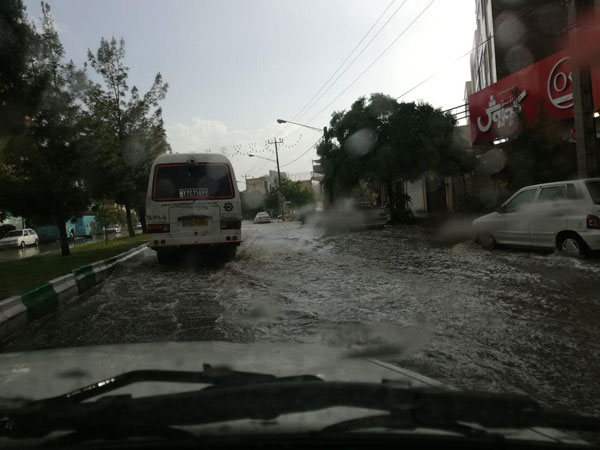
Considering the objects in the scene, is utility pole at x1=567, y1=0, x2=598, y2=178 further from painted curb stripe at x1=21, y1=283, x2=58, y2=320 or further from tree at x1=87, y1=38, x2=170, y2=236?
tree at x1=87, y1=38, x2=170, y2=236

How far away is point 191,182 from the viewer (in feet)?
35.9

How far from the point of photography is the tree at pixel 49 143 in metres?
11.5

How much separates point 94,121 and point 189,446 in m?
14.5

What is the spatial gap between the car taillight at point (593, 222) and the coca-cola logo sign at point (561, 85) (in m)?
8.39

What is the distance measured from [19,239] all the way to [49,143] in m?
22.5

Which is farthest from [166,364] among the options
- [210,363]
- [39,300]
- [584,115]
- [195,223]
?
[584,115]

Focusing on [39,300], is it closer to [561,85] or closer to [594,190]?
→ [594,190]

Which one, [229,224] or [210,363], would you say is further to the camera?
[229,224]

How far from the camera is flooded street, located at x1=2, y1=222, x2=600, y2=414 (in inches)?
136

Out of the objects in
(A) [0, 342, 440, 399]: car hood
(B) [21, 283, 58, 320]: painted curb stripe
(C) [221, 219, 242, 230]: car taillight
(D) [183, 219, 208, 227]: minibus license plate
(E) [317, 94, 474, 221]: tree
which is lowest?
(B) [21, 283, 58, 320]: painted curb stripe

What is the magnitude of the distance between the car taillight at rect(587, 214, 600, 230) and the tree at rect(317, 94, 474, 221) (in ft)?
44.7

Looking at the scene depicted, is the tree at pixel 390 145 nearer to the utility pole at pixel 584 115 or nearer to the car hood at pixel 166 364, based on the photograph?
the utility pole at pixel 584 115

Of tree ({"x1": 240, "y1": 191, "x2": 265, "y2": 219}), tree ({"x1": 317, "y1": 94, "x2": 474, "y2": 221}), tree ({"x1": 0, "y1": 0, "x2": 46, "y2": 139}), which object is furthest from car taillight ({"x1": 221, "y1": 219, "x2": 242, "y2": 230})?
tree ({"x1": 240, "y1": 191, "x2": 265, "y2": 219})

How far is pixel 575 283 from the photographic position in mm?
6543
